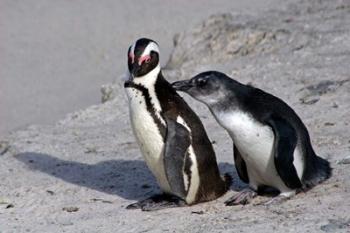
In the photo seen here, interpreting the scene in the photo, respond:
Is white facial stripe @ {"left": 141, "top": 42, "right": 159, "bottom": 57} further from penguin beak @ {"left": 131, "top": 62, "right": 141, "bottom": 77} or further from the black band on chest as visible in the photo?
the black band on chest

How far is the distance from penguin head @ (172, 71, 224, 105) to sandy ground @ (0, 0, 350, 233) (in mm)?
622

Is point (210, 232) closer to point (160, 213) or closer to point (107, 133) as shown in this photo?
point (160, 213)

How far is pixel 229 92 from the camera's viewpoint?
6.08 m

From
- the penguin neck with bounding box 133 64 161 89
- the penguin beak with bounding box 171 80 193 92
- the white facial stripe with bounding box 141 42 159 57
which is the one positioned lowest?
the penguin beak with bounding box 171 80 193 92

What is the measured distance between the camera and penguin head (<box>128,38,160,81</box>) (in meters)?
6.29

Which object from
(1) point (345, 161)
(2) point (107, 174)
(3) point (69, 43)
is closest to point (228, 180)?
(1) point (345, 161)

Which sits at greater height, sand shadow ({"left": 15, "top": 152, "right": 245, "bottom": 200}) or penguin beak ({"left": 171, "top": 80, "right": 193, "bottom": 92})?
penguin beak ({"left": 171, "top": 80, "right": 193, "bottom": 92})

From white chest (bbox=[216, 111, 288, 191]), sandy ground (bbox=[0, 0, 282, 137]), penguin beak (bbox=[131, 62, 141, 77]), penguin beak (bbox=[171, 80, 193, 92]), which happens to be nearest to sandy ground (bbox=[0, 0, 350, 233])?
white chest (bbox=[216, 111, 288, 191])

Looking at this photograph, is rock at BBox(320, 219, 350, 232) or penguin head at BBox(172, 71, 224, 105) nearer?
rock at BBox(320, 219, 350, 232)

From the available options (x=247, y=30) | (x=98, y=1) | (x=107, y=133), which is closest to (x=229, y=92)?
(x=107, y=133)

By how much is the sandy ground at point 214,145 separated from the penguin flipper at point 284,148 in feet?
0.55

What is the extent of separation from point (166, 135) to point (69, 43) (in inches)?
280

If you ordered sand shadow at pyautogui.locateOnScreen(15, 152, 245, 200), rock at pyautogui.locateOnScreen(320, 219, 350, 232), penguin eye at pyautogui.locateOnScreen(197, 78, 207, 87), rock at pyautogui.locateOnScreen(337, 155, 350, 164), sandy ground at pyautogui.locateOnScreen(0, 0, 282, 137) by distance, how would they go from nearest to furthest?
rock at pyautogui.locateOnScreen(320, 219, 350, 232)
penguin eye at pyautogui.locateOnScreen(197, 78, 207, 87)
rock at pyautogui.locateOnScreen(337, 155, 350, 164)
sand shadow at pyautogui.locateOnScreen(15, 152, 245, 200)
sandy ground at pyautogui.locateOnScreen(0, 0, 282, 137)

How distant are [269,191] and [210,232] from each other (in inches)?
31.9
